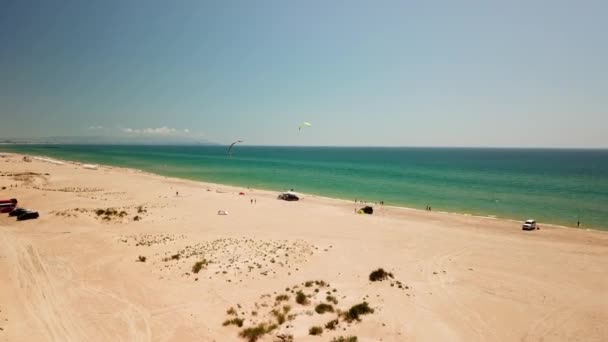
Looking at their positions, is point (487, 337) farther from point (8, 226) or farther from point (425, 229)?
point (8, 226)

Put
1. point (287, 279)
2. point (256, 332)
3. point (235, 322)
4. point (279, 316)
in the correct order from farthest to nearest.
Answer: point (287, 279) → point (279, 316) → point (235, 322) → point (256, 332)

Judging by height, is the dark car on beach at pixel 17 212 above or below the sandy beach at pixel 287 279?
above

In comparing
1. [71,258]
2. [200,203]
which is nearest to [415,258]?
[71,258]

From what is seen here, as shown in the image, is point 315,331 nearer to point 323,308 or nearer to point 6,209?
point 323,308

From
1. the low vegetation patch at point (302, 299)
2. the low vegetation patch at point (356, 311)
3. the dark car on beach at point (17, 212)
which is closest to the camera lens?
the low vegetation patch at point (356, 311)

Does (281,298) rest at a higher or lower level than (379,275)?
lower

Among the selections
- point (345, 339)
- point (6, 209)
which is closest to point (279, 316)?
point (345, 339)

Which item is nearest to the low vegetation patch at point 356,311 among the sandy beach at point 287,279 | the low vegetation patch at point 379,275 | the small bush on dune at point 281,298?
the sandy beach at point 287,279

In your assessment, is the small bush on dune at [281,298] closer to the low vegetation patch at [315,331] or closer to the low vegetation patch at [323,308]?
the low vegetation patch at [323,308]
